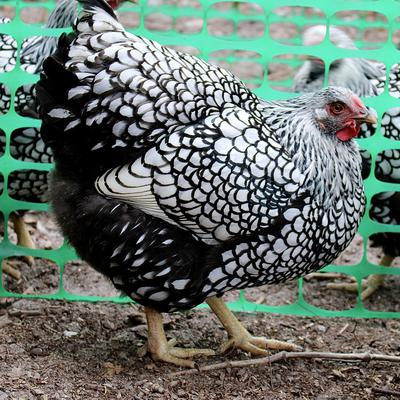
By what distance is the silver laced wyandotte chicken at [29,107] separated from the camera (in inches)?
166

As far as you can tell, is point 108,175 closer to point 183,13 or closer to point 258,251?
point 258,251

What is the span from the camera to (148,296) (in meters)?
3.42

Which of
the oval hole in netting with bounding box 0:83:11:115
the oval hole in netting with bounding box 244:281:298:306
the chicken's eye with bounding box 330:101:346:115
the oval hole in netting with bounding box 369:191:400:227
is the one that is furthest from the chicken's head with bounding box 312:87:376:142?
the oval hole in netting with bounding box 0:83:11:115

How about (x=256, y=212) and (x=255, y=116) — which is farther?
(x=255, y=116)

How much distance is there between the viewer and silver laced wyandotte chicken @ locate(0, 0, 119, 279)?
4215 mm

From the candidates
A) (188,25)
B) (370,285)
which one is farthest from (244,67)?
(370,285)

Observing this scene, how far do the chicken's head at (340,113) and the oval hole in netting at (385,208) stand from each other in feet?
2.99

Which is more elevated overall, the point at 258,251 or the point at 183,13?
the point at 183,13

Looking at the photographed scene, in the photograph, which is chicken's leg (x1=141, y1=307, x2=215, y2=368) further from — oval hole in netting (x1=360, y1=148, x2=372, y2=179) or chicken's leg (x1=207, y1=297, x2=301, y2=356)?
oval hole in netting (x1=360, y1=148, x2=372, y2=179)

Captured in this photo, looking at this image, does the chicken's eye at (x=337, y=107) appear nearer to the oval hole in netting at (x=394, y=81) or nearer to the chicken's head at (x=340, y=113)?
the chicken's head at (x=340, y=113)

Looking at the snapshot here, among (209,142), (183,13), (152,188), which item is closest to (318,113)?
(209,142)

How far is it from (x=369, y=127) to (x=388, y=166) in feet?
0.76

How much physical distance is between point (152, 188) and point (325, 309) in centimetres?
167

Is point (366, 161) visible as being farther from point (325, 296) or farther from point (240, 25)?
point (240, 25)
